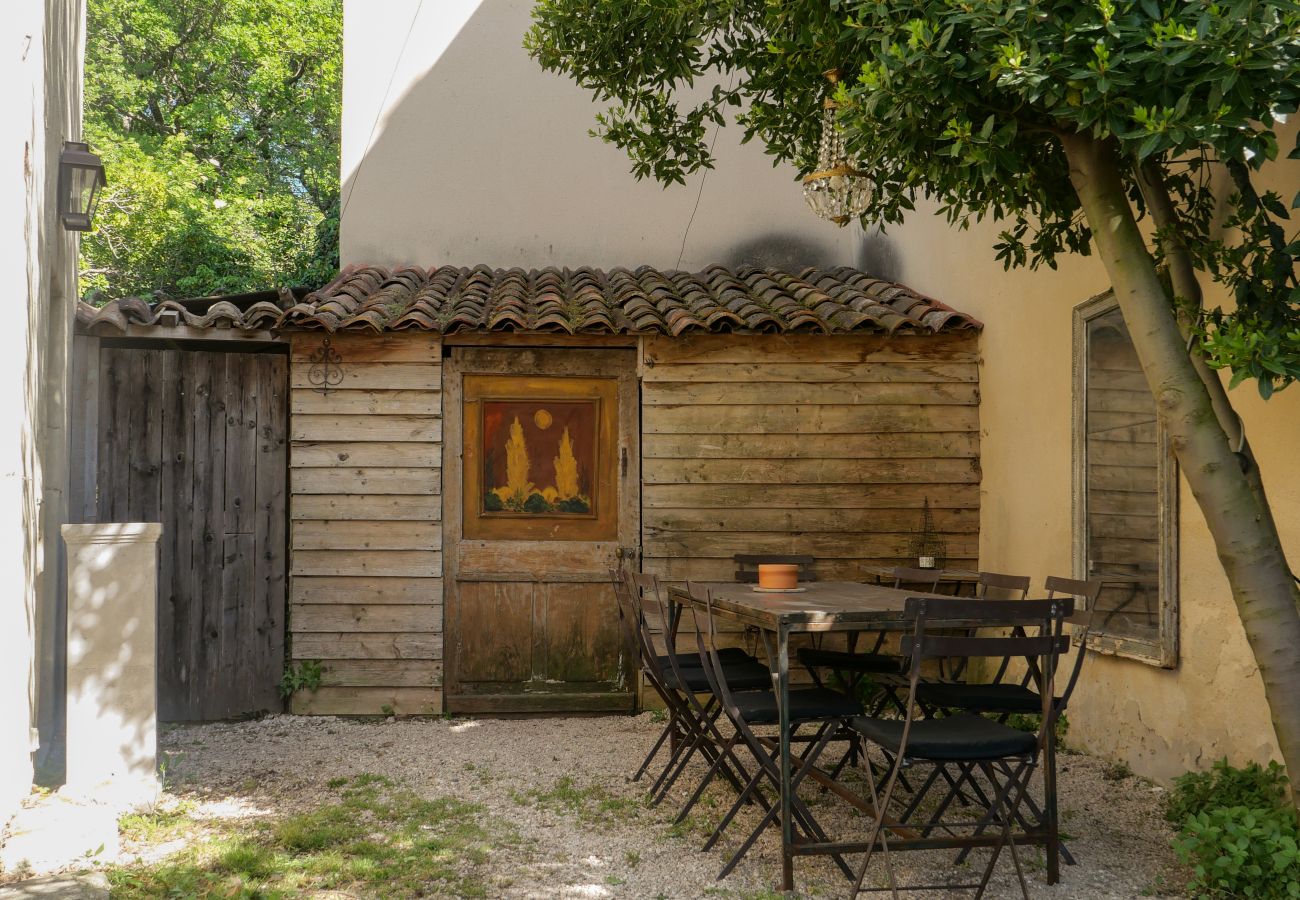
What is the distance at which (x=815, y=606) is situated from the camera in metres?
4.52

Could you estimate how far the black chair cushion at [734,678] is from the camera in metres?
5.38

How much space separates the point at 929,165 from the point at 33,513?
4164mm

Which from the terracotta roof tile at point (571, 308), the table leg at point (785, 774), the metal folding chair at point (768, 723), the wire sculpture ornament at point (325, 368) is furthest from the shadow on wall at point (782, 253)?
the table leg at point (785, 774)

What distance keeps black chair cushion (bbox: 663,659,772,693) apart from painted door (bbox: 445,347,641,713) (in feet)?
6.34

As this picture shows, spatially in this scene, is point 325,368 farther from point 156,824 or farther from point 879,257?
point 879,257

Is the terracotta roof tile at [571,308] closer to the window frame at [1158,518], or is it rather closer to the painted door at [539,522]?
the painted door at [539,522]

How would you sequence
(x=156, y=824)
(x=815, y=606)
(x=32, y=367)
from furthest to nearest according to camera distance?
(x=32, y=367) → (x=156, y=824) → (x=815, y=606)

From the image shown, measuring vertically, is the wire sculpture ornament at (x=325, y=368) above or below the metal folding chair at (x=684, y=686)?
above

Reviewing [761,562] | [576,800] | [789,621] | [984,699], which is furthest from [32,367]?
[984,699]

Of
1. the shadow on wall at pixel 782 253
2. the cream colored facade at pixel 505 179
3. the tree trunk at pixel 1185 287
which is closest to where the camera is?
the tree trunk at pixel 1185 287

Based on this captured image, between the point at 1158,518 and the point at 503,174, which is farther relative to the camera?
the point at 503,174

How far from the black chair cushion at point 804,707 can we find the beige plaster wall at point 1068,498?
5.38 feet

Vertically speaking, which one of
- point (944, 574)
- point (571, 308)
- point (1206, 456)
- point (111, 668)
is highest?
point (571, 308)

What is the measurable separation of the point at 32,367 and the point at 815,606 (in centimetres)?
366
